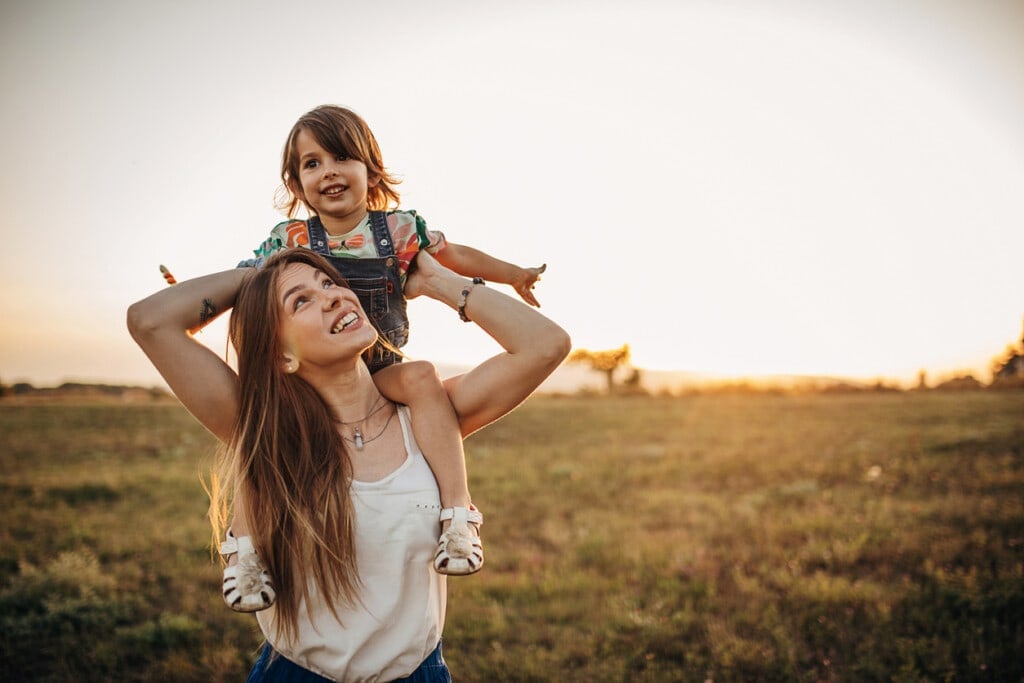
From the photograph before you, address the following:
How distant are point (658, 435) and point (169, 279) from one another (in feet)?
67.7

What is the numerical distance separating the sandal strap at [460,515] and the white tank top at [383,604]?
0.04 meters

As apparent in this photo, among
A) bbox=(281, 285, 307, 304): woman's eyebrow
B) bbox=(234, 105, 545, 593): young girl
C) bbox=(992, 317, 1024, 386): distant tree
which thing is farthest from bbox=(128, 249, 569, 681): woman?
bbox=(992, 317, 1024, 386): distant tree

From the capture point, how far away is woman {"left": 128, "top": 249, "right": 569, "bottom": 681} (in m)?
2.35

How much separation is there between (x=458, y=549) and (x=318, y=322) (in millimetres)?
903

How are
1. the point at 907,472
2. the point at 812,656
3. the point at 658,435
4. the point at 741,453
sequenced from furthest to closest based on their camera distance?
the point at 658,435 < the point at 741,453 < the point at 907,472 < the point at 812,656

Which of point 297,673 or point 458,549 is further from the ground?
point 458,549

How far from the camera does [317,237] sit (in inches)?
118

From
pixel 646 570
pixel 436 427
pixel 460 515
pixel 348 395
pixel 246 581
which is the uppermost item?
pixel 348 395

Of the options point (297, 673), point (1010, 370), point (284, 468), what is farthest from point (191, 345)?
point (1010, 370)

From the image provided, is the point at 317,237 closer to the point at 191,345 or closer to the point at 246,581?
the point at 191,345

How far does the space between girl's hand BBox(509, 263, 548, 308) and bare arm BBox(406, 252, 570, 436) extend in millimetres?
537

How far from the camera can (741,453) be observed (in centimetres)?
1733

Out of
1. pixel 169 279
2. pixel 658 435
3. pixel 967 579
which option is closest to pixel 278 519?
pixel 169 279

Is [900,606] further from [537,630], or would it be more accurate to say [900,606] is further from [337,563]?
[337,563]
